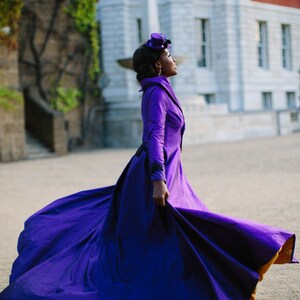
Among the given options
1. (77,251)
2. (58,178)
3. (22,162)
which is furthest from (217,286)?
(22,162)

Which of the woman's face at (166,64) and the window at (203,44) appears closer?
the woman's face at (166,64)

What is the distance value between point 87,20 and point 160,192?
18.4 meters

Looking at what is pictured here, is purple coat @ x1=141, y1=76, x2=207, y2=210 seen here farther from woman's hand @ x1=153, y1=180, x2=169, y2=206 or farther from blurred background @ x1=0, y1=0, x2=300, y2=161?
blurred background @ x1=0, y1=0, x2=300, y2=161

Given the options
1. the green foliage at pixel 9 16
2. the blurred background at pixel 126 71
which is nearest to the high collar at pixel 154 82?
the blurred background at pixel 126 71

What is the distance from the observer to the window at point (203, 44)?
27734 mm

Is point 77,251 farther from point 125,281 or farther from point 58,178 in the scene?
point 58,178

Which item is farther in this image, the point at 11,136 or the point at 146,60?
the point at 11,136

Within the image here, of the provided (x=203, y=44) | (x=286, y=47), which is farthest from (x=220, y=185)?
(x=286, y=47)

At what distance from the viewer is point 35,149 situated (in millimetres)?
17875

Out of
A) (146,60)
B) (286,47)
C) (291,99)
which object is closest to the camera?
(146,60)

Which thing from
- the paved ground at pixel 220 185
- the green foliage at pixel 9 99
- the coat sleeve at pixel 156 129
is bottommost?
the paved ground at pixel 220 185

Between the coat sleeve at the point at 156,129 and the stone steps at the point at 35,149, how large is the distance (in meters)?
14.0

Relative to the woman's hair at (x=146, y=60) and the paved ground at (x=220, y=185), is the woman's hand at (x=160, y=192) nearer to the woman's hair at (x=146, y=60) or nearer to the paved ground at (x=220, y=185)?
the woman's hair at (x=146, y=60)

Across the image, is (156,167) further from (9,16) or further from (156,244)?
(9,16)
